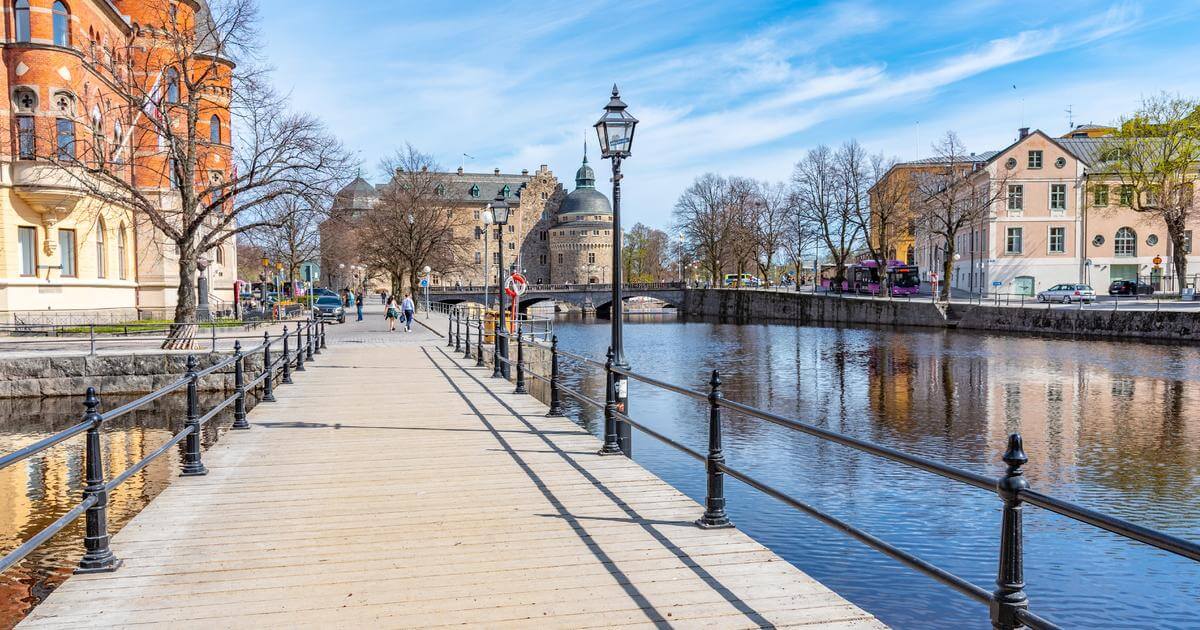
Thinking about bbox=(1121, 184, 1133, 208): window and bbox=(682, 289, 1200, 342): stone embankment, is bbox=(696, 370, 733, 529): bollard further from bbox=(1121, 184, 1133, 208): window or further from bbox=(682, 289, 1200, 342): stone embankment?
bbox=(1121, 184, 1133, 208): window

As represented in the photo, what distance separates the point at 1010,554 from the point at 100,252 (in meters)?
38.4

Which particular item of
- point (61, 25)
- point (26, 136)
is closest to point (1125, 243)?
A: point (61, 25)

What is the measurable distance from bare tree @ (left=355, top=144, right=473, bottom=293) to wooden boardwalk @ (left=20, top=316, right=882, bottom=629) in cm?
4780

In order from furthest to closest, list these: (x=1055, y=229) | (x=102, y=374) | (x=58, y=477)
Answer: (x=1055, y=229) → (x=102, y=374) → (x=58, y=477)

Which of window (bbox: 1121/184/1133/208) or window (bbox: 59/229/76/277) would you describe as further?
window (bbox: 1121/184/1133/208)

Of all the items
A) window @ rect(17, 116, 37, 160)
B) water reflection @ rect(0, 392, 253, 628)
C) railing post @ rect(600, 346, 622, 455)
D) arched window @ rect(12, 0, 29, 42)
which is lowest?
water reflection @ rect(0, 392, 253, 628)

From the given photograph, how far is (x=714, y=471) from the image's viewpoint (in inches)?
230

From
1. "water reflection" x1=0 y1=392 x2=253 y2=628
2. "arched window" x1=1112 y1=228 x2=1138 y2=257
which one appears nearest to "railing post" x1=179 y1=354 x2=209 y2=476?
"water reflection" x1=0 y1=392 x2=253 y2=628

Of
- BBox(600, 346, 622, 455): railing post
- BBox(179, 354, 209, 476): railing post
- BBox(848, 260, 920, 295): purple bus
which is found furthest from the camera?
BBox(848, 260, 920, 295): purple bus

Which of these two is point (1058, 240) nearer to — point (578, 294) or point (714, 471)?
point (578, 294)

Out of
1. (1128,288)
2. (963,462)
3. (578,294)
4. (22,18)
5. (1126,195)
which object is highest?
(22,18)

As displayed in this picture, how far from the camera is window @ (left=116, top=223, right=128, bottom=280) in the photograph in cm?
3591

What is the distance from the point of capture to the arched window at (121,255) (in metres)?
35.9

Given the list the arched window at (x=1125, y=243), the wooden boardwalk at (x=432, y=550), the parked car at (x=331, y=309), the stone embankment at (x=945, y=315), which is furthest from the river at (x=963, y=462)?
the arched window at (x=1125, y=243)
